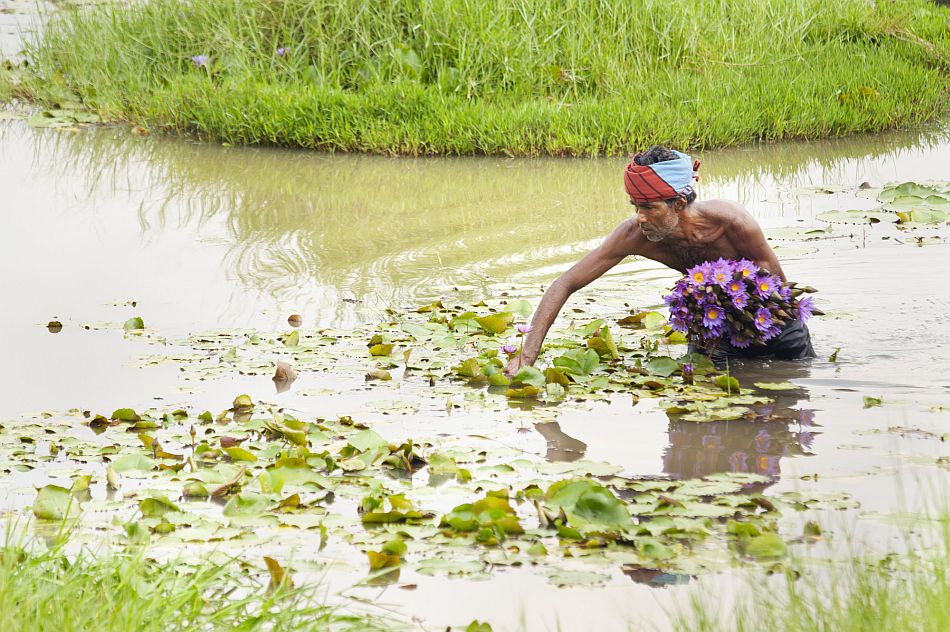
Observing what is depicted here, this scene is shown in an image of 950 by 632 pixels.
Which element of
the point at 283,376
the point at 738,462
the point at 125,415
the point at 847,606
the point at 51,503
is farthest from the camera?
the point at 283,376

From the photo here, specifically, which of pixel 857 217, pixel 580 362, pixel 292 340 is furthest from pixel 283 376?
pixel 857 217

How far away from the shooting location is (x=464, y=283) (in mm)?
6969

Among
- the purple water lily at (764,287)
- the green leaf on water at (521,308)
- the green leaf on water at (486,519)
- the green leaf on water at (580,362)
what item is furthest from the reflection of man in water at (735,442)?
the green leaf on water at (521,308)

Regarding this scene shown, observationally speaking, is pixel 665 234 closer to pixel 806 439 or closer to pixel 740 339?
pixel 740 339

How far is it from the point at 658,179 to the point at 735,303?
65 cm

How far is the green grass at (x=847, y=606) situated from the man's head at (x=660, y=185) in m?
2.22

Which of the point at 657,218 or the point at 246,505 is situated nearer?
the point at 246,505

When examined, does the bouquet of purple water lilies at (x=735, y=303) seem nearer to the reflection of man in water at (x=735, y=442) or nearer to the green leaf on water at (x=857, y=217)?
the reflection of man in water at (x=735, y=442)

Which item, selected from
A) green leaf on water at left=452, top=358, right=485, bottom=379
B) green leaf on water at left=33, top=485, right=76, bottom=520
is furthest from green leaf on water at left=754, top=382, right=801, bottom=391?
green leaf on water at left=33, top=485, right=76, bottom=520

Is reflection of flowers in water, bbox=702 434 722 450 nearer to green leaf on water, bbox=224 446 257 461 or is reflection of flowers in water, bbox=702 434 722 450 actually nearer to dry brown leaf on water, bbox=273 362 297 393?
green leaf on water, bbox=224 446 257 461

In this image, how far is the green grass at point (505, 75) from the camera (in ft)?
32.2

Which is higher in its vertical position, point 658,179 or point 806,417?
point 658,179

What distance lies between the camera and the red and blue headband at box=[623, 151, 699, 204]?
4953mm

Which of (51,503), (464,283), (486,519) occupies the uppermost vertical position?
(486,519)
